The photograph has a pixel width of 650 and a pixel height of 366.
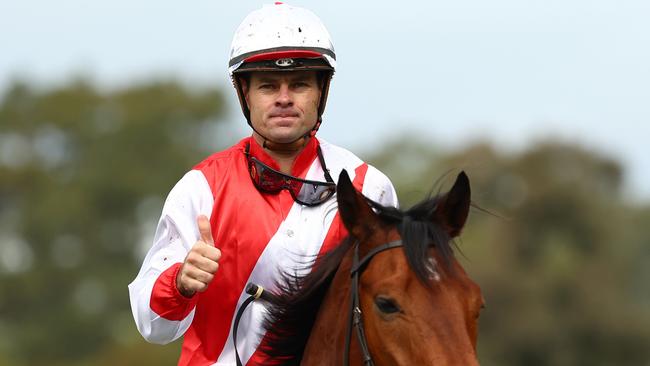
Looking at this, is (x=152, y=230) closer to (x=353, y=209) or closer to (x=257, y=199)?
(x=257, y=199)

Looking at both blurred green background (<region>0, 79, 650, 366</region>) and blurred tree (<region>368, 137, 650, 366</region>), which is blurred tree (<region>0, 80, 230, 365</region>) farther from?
blurred tree (<region>368, 137, 650, 366</region>)

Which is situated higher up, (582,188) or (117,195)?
(582,188)

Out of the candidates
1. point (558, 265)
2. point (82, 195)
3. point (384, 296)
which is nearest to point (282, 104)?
point (384, 296)

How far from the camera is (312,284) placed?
582cm

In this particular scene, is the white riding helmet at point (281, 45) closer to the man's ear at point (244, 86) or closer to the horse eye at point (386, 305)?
the man's ear at point (244, 86)

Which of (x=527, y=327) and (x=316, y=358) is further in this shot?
(x=527, y=327)

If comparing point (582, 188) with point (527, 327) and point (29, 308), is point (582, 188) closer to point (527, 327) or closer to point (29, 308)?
point (527, 327)

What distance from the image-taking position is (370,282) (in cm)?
536

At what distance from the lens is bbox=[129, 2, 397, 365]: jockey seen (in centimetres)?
614

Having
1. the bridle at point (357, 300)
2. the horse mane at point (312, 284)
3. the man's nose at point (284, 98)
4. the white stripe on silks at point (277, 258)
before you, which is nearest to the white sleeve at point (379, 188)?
Result: the white stripe on silks at point (277, 258)

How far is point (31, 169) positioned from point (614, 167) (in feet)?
88.7

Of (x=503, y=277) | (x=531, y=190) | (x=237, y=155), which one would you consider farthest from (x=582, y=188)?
(x=237, y=155)

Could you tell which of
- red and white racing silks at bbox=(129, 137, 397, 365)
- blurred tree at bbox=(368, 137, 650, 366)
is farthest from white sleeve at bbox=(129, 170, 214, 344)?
blurred tree at bbox=(368, 137, 650, 366)

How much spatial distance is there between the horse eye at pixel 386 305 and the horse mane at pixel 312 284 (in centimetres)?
24
